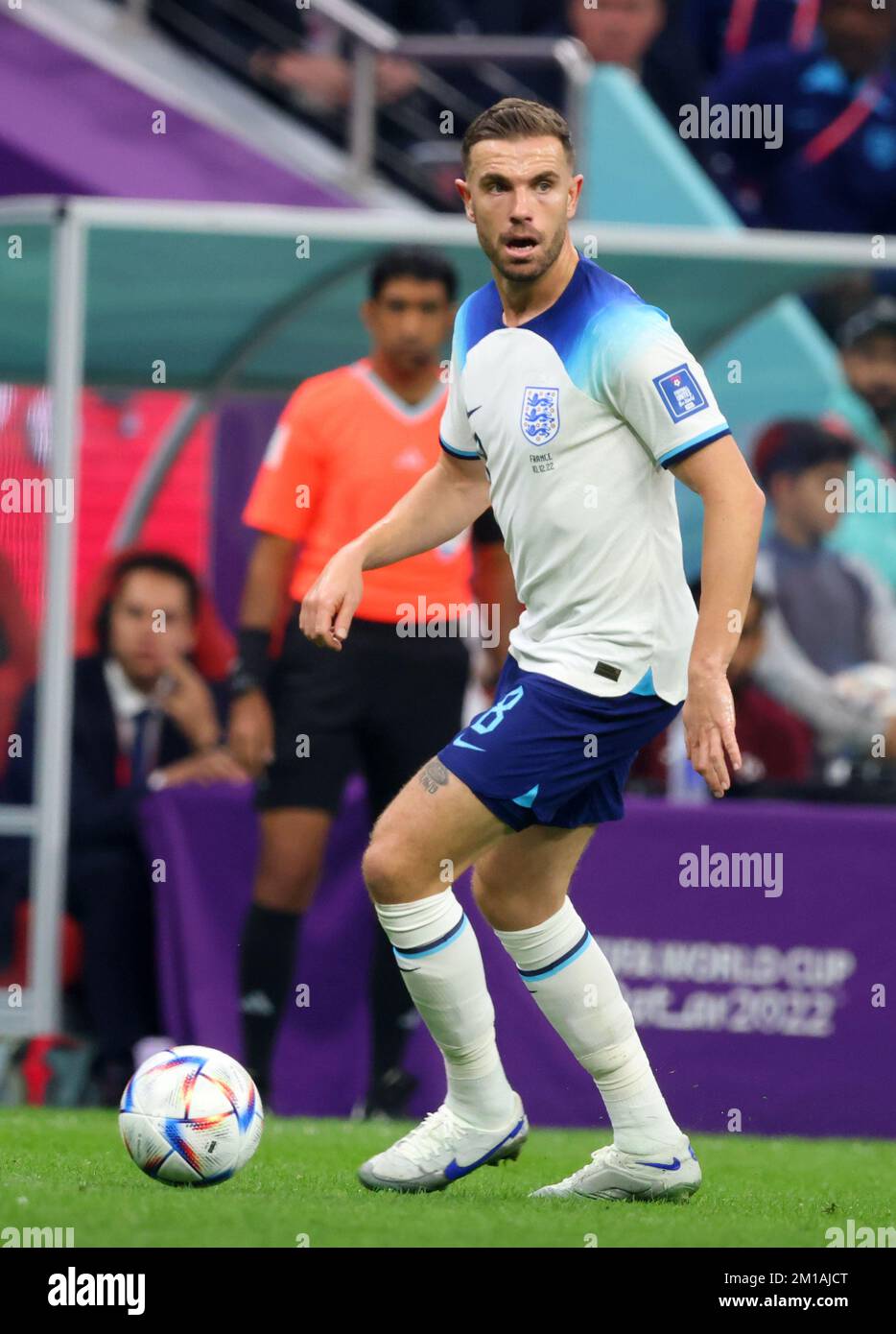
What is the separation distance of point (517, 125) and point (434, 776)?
132 cm

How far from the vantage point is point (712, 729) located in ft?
14.7

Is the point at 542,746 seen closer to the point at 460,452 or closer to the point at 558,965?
the point at 558,965

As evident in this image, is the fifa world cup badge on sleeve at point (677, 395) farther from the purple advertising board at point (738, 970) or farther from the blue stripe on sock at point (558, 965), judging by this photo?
the purple advertising board at point (738, 970)

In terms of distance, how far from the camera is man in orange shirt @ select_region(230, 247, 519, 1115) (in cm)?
744

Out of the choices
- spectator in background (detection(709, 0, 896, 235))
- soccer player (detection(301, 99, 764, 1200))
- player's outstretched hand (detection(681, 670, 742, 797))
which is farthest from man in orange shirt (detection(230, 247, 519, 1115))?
spectator in background (detection(709, 0, 896, 235))

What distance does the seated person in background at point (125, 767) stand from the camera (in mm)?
8242

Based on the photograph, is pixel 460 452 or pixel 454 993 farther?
pixel 460 452

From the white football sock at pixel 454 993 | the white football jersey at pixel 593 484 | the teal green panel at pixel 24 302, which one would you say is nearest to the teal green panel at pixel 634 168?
the teal green panel at pixel 24 302

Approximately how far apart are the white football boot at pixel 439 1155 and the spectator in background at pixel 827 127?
746 cm

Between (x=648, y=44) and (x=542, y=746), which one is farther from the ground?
(x=648, y=44)

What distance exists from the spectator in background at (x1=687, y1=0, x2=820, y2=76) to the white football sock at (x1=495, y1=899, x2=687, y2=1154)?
7933 mm

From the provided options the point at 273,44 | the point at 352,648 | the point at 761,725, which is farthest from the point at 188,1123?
the point at 273,44

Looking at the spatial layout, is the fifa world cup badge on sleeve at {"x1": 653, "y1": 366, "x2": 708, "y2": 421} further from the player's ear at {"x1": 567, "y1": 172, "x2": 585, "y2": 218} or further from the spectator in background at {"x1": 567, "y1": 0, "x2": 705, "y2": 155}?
the spectator in background at {"x1": 567, "y1": 0, "x2": 705, "y2": 155}
